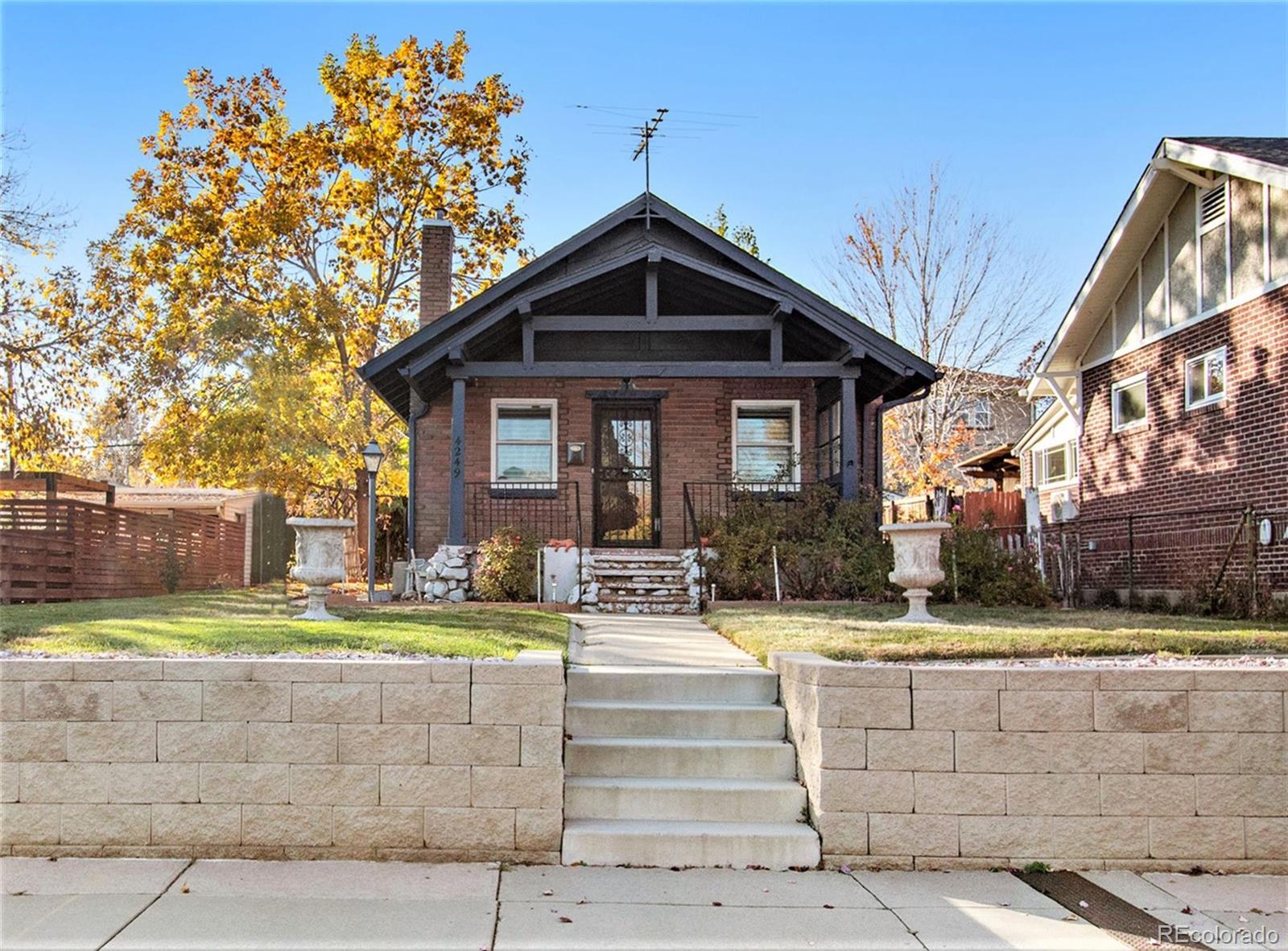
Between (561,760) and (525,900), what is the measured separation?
0.75m

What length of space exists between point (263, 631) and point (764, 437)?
9632 mm

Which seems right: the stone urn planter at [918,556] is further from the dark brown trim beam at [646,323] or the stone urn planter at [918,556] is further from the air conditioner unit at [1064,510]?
the air conditioner unit at [1064,510]

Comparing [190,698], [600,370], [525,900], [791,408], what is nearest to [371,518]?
[600,370]

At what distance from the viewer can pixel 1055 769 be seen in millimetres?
5332

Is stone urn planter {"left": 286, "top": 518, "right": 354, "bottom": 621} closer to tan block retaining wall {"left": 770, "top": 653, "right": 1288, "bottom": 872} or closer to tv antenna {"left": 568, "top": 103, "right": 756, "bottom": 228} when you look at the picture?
tan block retaining wall {"left": 770, "top": 653, "right": 1288, "bottom": 872}

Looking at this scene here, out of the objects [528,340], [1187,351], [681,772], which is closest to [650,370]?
[528,340]

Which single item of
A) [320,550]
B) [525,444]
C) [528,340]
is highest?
[528,340]

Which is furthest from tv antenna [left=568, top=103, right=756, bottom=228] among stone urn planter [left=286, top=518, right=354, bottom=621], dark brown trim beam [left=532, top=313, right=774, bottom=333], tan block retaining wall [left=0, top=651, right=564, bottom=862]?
tan block retaining wall [left=0, top=651, right=564, bottom=862]

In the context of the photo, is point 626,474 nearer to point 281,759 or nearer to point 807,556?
point 807,556

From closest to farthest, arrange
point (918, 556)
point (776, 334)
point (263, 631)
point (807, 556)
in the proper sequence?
point (263, 631), point (918, 556), point (807, 556), point (776, 334)

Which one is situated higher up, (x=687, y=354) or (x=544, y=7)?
(x=544, y=7)

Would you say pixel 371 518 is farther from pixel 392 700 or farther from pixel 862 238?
pixel 862 238

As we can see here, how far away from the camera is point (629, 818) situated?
5535 mm

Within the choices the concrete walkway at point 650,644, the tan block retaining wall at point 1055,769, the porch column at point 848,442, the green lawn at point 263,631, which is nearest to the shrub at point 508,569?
the concrete walkway at point 650,644
